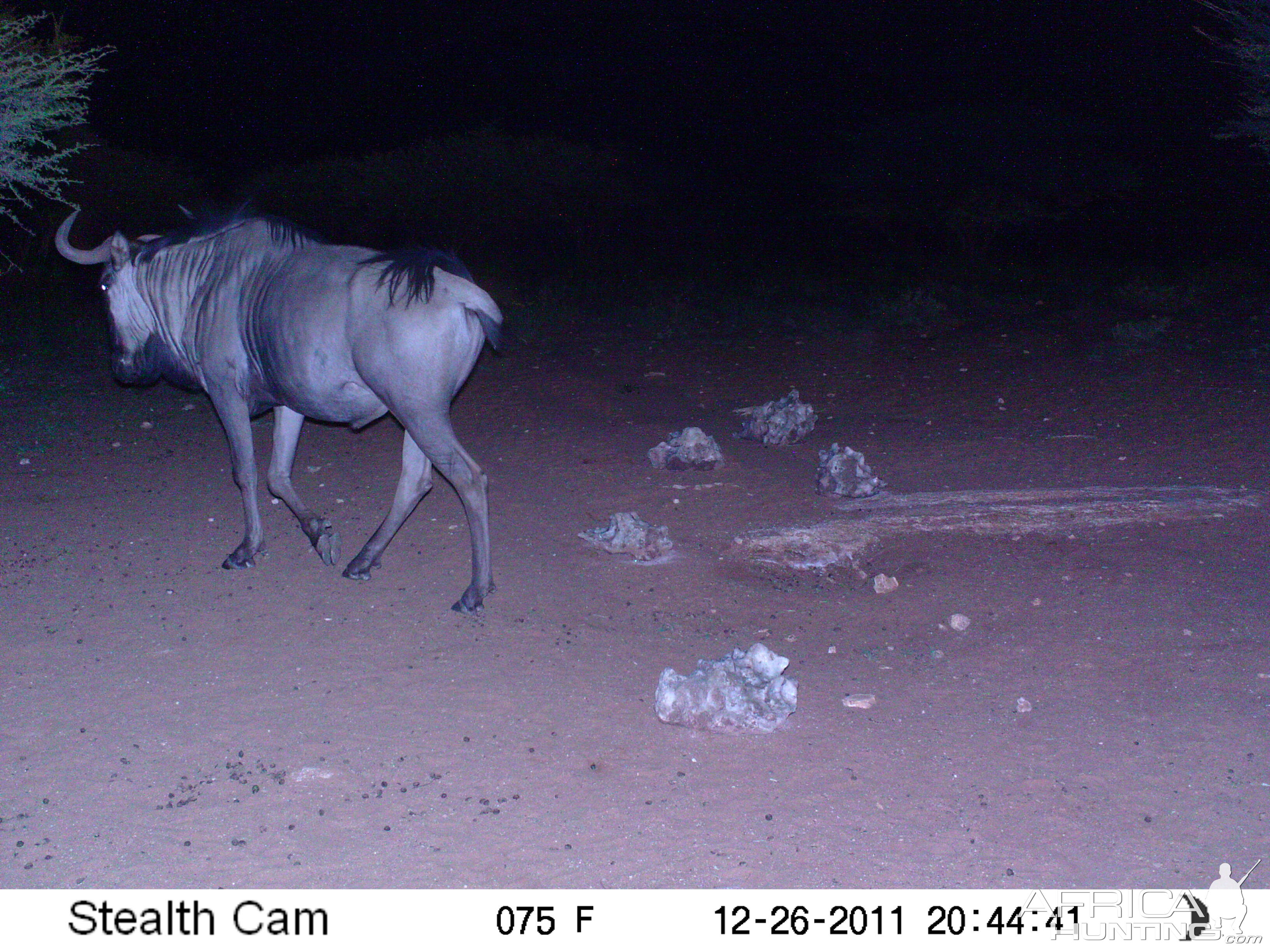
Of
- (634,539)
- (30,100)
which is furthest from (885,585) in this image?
(30,100)

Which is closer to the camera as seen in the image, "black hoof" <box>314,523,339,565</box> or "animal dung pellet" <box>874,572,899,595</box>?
"animal dung pellet" <box>874,572,899,595</box>

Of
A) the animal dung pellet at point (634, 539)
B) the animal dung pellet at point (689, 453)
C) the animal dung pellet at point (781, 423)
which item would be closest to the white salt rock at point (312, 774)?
the animal dung pellet at point (634, 539)

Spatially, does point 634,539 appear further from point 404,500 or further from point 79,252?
point 79,252

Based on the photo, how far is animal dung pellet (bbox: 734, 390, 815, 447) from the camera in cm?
833

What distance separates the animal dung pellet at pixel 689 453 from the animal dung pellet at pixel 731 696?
3.35 metres

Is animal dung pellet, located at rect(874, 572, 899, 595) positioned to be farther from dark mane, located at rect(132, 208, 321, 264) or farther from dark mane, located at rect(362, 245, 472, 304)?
dark mane, located at rect(132, 208, 321, 264)

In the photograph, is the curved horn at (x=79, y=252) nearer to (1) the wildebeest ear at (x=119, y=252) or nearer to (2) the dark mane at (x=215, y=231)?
(1) the wildebeest ear at (x=119, y=252)

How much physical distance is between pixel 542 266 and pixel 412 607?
13.4 meters

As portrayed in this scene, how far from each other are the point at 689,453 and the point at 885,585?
2.33 metres

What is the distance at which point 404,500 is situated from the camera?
6.05 m

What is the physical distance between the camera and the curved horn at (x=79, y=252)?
6.23 m

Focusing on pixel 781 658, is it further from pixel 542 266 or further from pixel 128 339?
pixel 542 266

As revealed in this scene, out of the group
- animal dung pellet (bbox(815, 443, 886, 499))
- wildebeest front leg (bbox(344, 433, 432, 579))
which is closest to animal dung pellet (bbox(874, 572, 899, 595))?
animal dung pellet (bbox(815, 443, 886, 499))

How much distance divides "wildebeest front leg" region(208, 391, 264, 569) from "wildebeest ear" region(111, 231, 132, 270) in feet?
Answer: 3.10
